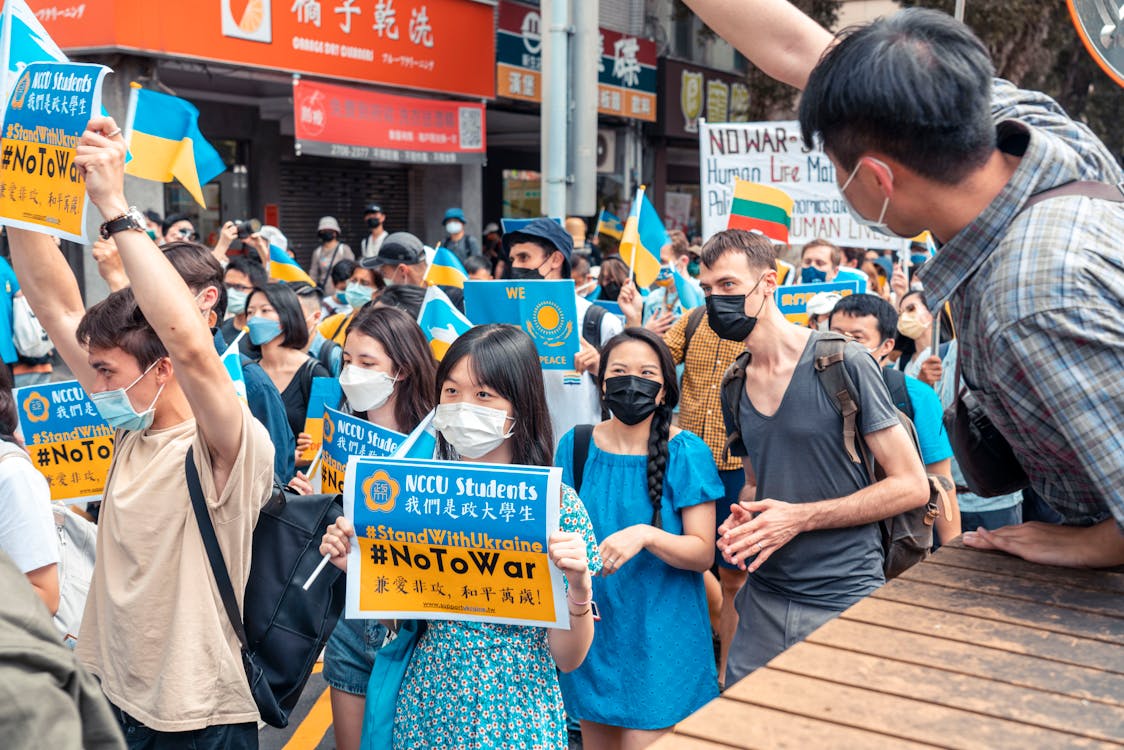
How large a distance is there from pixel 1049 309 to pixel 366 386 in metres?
2.73

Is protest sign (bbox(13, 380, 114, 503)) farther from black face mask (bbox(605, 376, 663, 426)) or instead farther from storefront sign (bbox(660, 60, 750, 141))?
storefront sign (bbox(660, 60, 750, 141))

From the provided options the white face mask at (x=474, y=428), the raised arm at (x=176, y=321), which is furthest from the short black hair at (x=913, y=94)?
the raised arm at (x=176, y=321)

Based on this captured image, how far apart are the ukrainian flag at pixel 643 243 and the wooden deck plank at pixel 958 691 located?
587cm

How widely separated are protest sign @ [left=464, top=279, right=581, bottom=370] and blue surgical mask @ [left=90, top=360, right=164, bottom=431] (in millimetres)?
2702

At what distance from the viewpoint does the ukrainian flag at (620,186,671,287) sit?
24.3ft

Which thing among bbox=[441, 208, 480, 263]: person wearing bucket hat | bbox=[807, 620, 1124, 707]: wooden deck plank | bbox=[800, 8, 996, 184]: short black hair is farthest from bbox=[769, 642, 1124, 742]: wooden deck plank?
bbox=[441, 208, 480, 263]: person wearing bucket hat

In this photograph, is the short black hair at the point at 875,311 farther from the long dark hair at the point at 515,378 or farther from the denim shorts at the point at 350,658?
the denim shorts at the point at 350,658

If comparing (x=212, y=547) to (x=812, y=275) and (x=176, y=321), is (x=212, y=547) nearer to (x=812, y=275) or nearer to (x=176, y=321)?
(x=176, y=321)

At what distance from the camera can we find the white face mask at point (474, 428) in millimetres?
3062

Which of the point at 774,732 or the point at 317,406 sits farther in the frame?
the point at 317,406

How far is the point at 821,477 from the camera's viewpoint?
11.4ft

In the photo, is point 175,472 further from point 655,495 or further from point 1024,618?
point 1024,618

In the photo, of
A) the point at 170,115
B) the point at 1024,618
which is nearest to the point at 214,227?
the point at 170,115

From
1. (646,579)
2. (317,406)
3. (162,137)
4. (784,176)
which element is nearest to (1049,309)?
(646,579)
